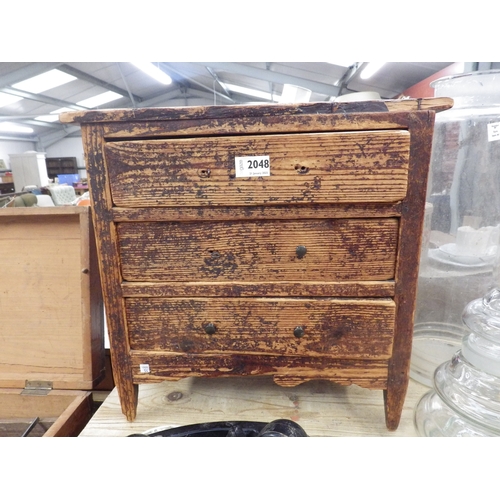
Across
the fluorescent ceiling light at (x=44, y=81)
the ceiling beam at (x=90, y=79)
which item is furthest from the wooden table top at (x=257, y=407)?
the fluorescent ceiling light at (x=44, y=81)

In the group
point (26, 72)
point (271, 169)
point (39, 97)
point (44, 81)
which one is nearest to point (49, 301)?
point (271, 169)

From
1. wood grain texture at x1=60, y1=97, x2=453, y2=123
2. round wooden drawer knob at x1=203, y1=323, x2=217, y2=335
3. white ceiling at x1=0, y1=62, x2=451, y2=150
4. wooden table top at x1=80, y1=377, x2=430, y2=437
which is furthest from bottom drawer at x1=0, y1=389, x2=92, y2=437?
white ceiling at x1=0, y1=62, x2=451, y2=150

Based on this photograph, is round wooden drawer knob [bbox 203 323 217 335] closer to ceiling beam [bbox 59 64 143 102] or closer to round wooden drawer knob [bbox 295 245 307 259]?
round wooden drawer knob [bbox 295 245 307 259]

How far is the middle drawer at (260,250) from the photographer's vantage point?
60cm

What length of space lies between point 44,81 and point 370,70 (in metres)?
4.41

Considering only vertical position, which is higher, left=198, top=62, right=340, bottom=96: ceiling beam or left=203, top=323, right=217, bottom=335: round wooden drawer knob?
left=198, top=62, right=340, bottom=96: ceiling beam

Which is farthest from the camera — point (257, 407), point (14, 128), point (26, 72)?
point (14, 128)

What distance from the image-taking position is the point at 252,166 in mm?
573

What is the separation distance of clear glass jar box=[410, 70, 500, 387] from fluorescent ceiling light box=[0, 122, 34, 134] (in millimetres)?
8922

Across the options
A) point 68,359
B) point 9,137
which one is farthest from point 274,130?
point 9,137

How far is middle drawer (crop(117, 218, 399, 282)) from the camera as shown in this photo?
0.60m

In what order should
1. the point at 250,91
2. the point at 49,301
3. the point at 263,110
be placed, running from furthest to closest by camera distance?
1. the point at 250,91
2. the point at 49,301
3. the point at 263,110

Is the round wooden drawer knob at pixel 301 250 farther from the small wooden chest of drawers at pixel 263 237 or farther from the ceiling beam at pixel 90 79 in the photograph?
the ceiling beam at pixel 90 79

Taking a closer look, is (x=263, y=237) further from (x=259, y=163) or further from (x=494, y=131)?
(x=494, y=131)
